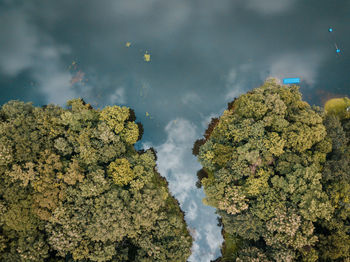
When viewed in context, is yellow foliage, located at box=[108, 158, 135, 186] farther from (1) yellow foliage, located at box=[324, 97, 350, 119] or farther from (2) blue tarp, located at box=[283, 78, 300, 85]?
(1) yellow foliage, located at box=[324, 97, 350, 119]

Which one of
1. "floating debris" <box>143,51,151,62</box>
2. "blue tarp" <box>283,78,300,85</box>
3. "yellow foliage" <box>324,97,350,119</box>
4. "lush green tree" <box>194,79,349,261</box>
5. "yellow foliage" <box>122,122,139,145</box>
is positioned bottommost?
"lush green tree" <box>194,79,349,261</box>

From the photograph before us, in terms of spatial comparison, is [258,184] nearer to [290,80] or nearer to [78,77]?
[290,80]

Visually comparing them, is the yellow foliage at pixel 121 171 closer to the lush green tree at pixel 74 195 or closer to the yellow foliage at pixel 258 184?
the lush green tree at pixel 74 195

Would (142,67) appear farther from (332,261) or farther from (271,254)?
(332,261)

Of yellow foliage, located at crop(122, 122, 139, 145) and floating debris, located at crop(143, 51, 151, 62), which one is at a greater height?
floating debris, located at crop(143, 51, 151, 62)

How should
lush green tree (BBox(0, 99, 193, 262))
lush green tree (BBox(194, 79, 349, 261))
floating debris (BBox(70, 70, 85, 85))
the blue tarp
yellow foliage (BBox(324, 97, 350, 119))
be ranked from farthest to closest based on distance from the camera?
floating debris (BBox(70, 70, 85, 85)), the blue tarp, yellow foliage (BBox(324, 97, 350, 119)), lush green tree (BBox(194, 79, 349, 261)), lush green tree (BBox(0, 99, 193, 262))

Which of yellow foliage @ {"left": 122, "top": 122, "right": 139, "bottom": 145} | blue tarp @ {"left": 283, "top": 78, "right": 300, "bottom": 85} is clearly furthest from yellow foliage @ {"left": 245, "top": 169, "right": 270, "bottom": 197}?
blue tarp @ {"left": 283, "top": 78, "right": 300, "bottom": 85}

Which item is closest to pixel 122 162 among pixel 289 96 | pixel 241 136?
pixel 241 136
